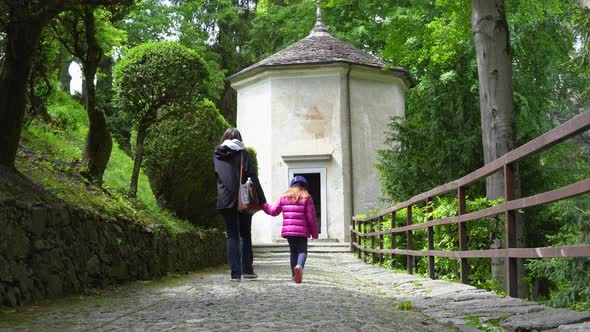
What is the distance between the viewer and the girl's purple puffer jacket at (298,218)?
899 cm

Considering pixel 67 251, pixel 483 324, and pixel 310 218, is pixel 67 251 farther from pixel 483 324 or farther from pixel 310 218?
pixel 483 324

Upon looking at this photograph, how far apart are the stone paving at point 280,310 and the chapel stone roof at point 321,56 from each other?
54.0 ft

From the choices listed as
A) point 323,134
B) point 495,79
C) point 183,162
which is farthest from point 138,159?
point 323,134

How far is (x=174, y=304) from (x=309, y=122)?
58.7 ft

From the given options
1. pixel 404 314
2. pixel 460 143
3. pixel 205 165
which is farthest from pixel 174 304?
pixel 460 143

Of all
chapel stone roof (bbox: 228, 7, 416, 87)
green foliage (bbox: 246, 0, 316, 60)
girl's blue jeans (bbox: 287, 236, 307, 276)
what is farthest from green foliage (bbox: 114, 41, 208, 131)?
green foliage (bbox: 246, 0, 316, 60)

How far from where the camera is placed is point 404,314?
5.51 metres

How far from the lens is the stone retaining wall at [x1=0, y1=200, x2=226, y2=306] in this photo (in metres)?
5.45

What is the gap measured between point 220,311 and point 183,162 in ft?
22.8

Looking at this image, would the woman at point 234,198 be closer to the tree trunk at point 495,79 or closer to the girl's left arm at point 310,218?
the girl's left arm at point 310,218

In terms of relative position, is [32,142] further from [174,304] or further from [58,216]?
[174,304]

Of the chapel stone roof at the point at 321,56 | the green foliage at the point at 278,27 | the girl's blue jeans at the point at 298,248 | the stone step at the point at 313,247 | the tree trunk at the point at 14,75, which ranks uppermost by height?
the green foliage at the point at 278,27

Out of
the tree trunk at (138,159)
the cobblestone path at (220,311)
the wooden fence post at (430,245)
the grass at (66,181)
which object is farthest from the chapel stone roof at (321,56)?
the cobblestone path at (220,311)

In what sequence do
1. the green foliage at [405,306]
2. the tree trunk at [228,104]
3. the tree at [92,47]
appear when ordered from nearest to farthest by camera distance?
the green foliage at [405,306]
the tree at [92,47]
the tree trunk at [228,104]
